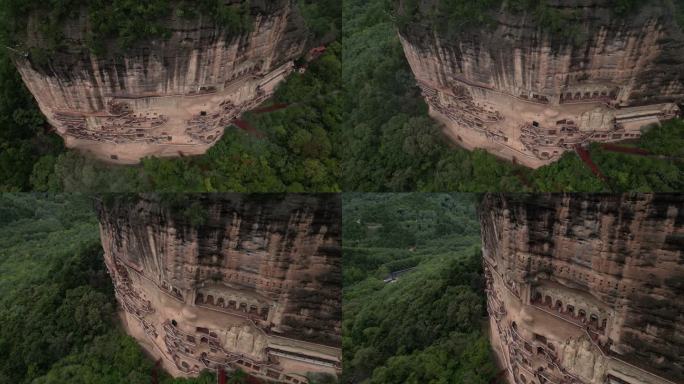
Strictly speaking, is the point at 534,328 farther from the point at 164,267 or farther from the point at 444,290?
the point at 164,267

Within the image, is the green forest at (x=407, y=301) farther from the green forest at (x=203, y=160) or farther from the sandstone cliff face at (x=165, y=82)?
the sandstone cliff face at (x=165, y=82)

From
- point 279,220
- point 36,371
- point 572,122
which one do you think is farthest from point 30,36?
point 572,122

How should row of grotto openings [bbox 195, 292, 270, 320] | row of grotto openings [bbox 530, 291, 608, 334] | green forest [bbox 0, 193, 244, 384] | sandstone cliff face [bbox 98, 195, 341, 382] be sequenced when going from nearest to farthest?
row of grotto openings [bbox 530, 291, 608, 334]
sandstone cliff face [bbox 98, 195, 341, 382]
row of grotto openings [bbox 195, 292, 270, 320]
green forest [bbox 0, 193, 244, 384]

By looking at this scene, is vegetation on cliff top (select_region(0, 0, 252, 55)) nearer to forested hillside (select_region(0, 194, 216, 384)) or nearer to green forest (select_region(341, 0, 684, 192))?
forested hillside (select_region(0, 194, 216, 384))

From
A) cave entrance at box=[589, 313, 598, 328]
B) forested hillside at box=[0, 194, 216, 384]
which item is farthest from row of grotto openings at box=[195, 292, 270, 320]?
cave entrance at box=[589, 313, 598, 328]

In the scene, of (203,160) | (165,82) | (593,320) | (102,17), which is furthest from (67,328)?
(593,320)

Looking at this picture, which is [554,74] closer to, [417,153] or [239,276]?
[417,153]
